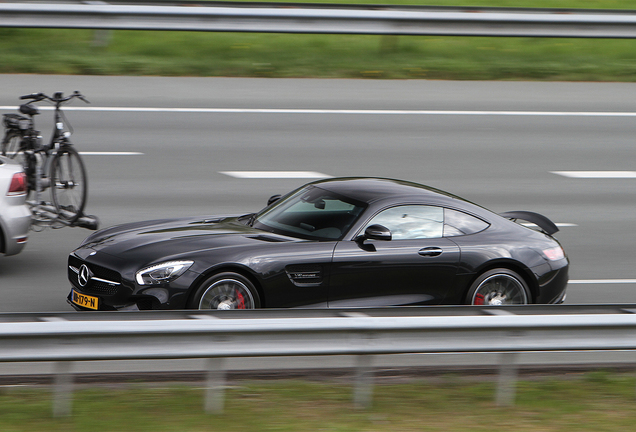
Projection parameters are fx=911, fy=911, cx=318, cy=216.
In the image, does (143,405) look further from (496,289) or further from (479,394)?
(496,289)

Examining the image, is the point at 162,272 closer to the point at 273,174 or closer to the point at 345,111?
the point at 273,174

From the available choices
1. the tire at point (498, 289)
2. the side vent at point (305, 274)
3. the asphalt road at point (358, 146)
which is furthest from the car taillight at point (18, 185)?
the tire at point (498, 289)

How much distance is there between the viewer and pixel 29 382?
246 inches

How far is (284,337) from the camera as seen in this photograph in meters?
5.58

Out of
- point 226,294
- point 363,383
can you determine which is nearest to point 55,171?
point 226,294

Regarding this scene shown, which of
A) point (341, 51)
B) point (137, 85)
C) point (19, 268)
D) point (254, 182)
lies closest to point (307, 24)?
point (341, 51)

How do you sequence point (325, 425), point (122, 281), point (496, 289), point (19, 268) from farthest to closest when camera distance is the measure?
point (19, 268) → point (496, 289) → point (122, 281) → point (325, 425)

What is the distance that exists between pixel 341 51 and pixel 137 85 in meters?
3.94

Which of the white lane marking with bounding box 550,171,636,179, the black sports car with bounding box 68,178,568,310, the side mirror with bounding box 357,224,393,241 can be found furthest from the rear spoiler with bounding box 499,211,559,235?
the white lane marking with bounding box 550,171,636,179

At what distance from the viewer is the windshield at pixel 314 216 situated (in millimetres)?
7906

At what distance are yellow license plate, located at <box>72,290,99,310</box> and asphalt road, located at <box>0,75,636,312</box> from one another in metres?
1.26

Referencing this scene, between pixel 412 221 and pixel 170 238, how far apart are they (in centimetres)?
214

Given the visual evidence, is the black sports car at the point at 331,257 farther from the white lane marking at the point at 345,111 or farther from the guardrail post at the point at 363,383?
the white lane marking at the point at 345,111

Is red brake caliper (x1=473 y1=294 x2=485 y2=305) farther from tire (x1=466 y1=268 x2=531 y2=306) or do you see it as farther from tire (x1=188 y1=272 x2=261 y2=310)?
tire (x1=188 y1=272 x2=261 y2=310)
